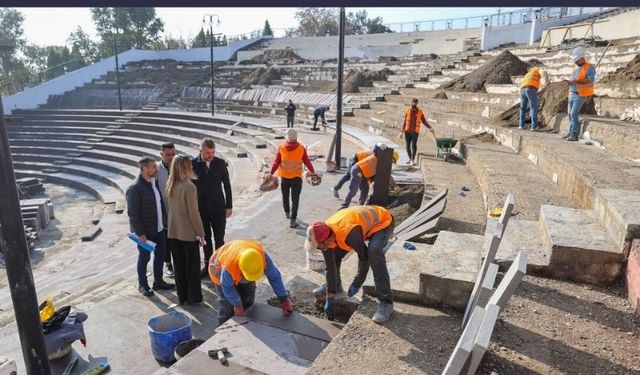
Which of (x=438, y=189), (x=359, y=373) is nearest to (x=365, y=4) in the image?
(x=359, y=373)

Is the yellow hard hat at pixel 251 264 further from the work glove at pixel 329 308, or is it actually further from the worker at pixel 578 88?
the worker at pixel 578 88

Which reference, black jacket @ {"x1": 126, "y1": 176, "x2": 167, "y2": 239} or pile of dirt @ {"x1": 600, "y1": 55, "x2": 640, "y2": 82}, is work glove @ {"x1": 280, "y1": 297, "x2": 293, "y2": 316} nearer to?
black jacket @ {"x1": 126, "y1": 176, "x2": 167, "y2": 239}

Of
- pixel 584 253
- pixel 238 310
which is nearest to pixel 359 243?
pixel 238 310

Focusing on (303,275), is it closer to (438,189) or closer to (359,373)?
(359,373)

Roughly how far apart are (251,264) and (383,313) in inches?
42.9

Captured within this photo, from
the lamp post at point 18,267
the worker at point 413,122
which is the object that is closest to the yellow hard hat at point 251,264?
the lamp post at point 18,267

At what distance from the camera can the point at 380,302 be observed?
3.29m

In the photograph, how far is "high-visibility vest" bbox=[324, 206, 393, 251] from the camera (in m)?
3.46

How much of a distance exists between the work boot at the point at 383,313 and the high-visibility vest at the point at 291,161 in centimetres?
364

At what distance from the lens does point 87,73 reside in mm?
33562

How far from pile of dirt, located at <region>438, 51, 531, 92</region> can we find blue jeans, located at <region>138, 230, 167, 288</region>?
11.8m

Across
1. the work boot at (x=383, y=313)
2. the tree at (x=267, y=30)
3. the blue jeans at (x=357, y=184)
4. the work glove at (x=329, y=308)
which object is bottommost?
the work glove at (x=329, y=308)

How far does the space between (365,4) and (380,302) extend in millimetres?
2326

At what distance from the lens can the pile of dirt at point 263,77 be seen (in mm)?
26583
